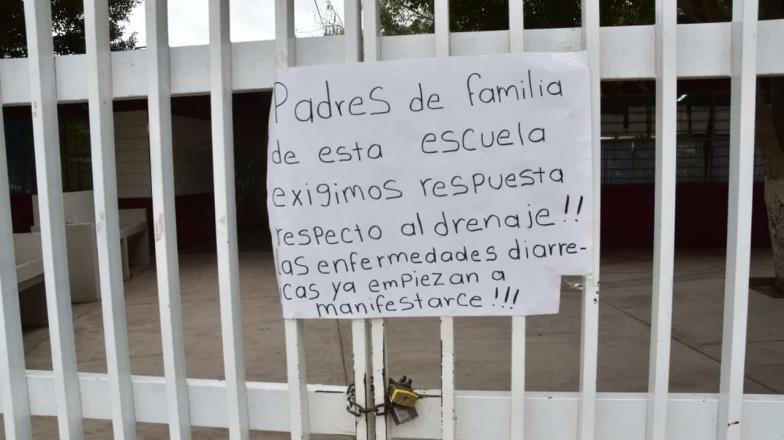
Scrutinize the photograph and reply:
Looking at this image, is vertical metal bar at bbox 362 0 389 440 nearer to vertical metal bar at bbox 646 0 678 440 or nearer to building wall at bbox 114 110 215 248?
vertical metal bar at bbox 646 0 678 440

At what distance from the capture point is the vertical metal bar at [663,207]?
1493mm

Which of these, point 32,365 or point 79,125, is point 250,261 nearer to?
point 79,125

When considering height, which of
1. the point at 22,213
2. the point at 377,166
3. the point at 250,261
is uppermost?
the point at 377,166

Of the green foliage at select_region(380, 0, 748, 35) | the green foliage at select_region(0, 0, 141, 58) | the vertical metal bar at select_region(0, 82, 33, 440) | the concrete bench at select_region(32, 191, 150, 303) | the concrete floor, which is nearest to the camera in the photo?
the vertical metal bar at select_region(0, 82, 33, 440)

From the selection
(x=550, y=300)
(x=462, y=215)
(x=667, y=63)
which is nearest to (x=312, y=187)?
(x=462, y=215)

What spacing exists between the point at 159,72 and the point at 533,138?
104 centimetres

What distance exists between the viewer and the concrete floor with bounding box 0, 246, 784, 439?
386 centimetres

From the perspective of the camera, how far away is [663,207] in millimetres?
1551

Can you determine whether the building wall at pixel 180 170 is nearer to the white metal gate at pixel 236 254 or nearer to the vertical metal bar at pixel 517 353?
the white metal gate at pixel 236 254

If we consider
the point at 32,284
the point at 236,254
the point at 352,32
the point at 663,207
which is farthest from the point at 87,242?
the point at 663,207

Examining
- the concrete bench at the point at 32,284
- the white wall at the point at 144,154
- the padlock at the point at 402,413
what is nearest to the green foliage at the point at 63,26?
the white wall at the point at 144,154

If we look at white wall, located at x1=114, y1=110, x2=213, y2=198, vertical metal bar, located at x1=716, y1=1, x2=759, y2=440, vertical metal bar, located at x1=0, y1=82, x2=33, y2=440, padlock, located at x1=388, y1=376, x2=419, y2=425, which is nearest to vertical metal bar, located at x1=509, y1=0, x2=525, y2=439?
padlock, located at x1=388, y1=376, x2=419, y2=425

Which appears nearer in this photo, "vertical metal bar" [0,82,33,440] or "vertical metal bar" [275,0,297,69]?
"vertical metal bar" [275,0,297,69]

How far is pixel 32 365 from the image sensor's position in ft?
14.7
